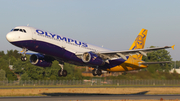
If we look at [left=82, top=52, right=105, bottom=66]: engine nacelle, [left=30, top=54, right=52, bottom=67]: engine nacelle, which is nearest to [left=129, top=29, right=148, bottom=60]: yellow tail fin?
[left=82, top=52, right=105, bottom=66]: engine nacelle

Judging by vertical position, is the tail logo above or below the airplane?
above

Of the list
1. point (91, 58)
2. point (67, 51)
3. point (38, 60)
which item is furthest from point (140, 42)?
point (38, 60)

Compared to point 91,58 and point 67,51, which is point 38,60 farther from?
point 91,58

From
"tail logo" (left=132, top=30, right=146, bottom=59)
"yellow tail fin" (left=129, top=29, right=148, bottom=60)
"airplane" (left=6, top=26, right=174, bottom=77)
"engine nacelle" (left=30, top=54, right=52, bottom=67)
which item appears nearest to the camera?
"airplane" (left=6, top=26, right=174, bottom=77)

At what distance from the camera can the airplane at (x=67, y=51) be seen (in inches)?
1264

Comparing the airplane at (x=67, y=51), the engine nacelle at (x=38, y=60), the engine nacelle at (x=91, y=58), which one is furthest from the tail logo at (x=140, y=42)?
the engine nacelle at (x=38, y=60)

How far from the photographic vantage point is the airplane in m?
32.1

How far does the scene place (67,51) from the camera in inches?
1409

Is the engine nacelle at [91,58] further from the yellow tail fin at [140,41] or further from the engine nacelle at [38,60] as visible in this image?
the yellow tail fin at [140,41]

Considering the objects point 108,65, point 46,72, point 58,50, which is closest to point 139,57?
point 108,65

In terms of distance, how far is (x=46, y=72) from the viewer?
82500mm

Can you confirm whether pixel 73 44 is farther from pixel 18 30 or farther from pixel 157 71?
pixel 157 71

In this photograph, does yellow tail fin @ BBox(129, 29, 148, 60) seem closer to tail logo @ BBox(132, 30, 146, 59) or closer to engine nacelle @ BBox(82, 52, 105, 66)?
tail logo @ BBox(132, 30, 146, 59)

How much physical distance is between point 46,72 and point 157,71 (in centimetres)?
3801
